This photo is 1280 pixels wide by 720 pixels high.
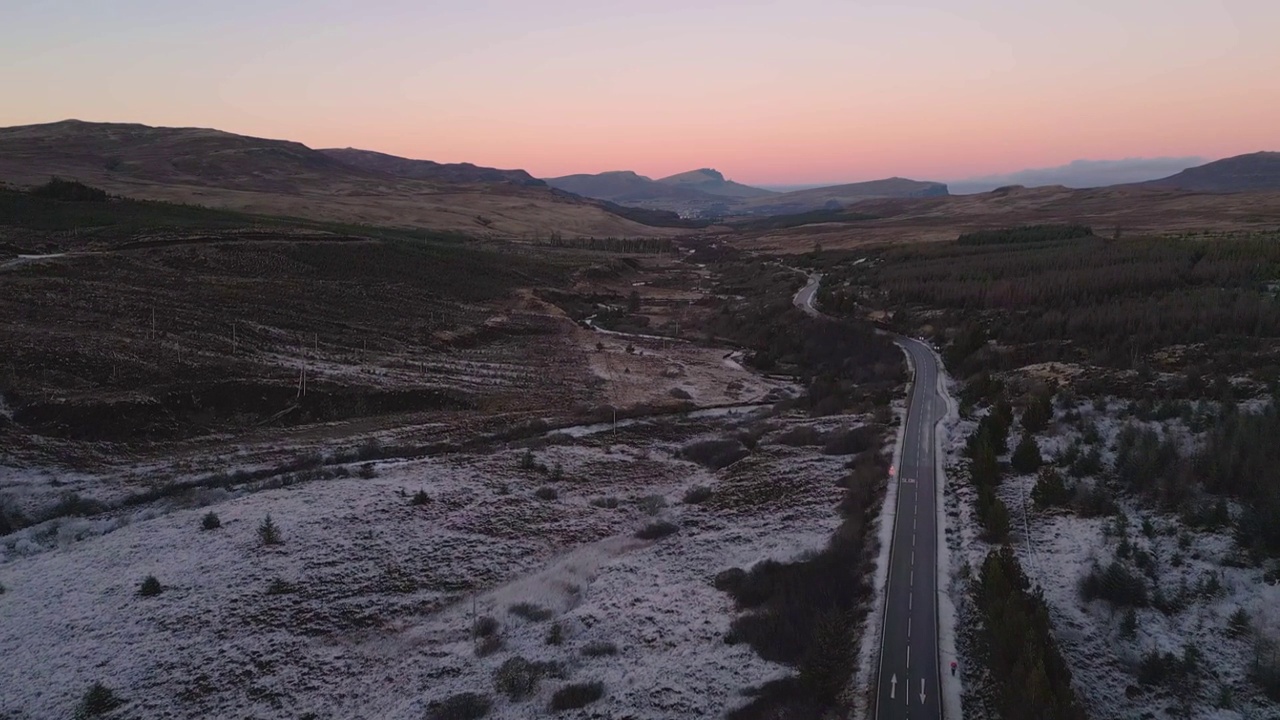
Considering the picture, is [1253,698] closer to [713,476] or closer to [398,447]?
[713,476]

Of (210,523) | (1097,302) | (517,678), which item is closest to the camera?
(517,678)

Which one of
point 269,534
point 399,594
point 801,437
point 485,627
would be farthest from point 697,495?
point 269,534

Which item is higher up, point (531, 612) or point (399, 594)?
point (399, 594)

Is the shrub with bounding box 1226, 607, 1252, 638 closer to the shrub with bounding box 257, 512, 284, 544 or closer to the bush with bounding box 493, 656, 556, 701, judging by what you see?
the bush with bounding box 493, 656, 556, 701

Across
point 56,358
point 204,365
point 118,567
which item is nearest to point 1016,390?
point 118,567

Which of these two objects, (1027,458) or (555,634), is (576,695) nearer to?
(555,634)

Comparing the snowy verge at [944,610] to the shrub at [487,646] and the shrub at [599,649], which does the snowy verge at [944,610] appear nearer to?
the shrub at [599,649]

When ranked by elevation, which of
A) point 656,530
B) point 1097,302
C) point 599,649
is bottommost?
point 599,649
